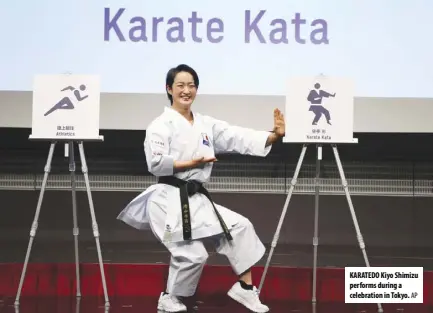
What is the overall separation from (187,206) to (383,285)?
3.34 feet

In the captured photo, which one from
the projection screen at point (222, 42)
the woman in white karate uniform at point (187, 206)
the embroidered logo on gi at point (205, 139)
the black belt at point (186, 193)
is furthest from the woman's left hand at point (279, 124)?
the projection screen at point (222, 42)

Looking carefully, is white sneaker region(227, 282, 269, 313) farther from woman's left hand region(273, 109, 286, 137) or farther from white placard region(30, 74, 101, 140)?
white placard region(30, 74, 101, 140)

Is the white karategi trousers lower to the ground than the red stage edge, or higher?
higher

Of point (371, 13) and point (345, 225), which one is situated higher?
point (371, 13)

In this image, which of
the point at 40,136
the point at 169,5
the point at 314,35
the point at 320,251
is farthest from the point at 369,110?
the point at 40,136

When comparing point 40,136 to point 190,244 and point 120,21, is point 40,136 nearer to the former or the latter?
point 190,244

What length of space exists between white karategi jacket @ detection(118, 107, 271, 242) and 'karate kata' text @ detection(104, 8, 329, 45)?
1.19 m

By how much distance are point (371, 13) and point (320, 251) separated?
1671 mm

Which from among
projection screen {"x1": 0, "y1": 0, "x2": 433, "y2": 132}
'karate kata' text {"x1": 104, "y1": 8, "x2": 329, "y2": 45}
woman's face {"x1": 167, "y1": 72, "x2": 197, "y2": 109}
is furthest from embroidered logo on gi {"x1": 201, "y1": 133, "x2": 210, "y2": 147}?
'karate kata' text {"x1": 104, "y1": 8, "x2": 329, "y2": 45}

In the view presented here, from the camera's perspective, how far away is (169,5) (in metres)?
4.45

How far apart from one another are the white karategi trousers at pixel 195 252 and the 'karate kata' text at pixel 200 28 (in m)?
1.55

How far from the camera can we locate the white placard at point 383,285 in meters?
3.13

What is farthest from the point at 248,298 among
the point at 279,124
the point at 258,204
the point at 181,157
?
the point at 258,204

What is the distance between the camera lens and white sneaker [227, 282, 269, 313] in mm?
3232
